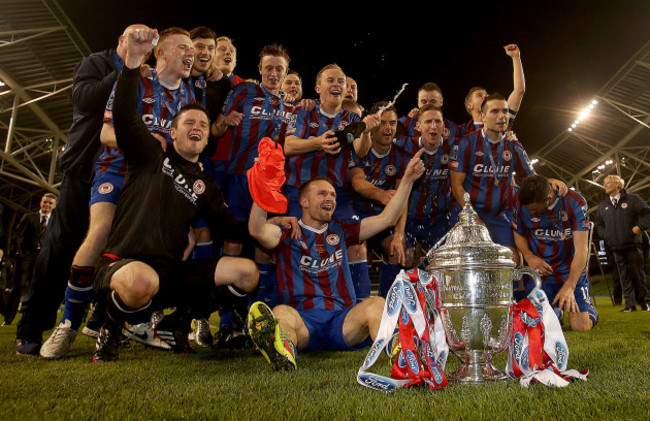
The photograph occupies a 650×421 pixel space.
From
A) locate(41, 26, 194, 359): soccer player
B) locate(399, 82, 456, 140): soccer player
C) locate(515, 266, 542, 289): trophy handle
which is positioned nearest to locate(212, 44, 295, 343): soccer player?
locate(41, 26, 194, 359): soccer player

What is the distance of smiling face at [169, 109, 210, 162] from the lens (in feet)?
9.17

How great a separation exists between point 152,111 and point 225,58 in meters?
1.46

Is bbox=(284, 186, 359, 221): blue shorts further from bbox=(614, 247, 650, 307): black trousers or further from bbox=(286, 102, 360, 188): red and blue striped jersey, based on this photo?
bbox=(614, 247, 650, 307): black trousers

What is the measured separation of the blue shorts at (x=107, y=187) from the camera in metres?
2.87

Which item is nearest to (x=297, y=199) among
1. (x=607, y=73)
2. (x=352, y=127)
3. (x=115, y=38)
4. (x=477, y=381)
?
(x=352, y=127)

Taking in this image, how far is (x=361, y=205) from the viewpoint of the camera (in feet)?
14.0

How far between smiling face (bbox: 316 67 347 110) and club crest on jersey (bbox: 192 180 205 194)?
1.50 metres

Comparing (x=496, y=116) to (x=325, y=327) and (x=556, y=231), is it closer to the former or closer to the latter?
(x=556, y=231)

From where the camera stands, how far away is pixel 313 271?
2998mm

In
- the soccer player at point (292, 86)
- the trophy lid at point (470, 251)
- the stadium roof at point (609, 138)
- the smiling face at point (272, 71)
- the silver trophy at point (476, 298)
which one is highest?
the stadium roof at point (609, 138)

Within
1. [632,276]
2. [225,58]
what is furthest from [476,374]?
[632,276]

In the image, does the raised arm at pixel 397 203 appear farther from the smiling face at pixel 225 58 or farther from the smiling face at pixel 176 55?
the smiling face at pixel 225 58

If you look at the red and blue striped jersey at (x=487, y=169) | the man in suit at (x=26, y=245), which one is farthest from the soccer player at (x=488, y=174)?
the man in suit at (x=26, y=245)

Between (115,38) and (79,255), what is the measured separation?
811 centimetres
